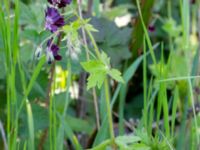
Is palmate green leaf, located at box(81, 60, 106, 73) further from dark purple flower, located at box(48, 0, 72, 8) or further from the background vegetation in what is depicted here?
dark purple flower, located at box(48, 0, 72, 8)

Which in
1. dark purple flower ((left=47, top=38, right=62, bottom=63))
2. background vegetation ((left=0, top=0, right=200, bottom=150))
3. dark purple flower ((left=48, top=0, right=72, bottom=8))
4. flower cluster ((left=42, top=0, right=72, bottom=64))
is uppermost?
dark purple flower ((left=48, top=0, right=72, bottom=8))

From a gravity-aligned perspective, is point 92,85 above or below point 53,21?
below

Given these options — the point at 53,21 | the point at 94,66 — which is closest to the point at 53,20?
the point at 53,21

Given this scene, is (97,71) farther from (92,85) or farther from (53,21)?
(53,21)

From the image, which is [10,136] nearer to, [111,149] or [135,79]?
[111,149]

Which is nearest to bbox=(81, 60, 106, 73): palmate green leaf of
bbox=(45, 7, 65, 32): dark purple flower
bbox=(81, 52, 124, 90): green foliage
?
bbox=(81, 52, 124, 90): green foliage

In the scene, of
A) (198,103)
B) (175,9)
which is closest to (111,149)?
(198,103)

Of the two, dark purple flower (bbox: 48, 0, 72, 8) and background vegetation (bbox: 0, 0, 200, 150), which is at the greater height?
dark purple flower (bbox: 48, 0, 72, 8)
